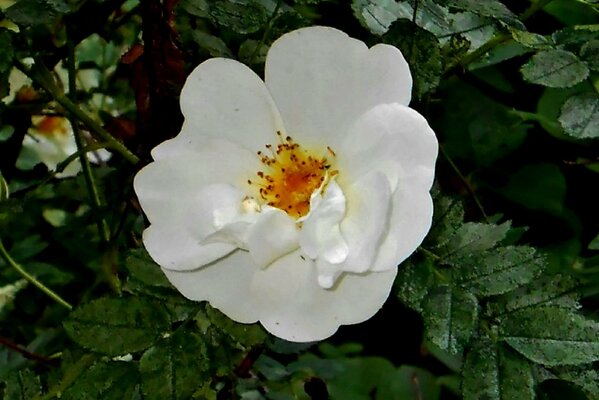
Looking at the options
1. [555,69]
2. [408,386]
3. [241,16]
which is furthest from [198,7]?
[408,386]

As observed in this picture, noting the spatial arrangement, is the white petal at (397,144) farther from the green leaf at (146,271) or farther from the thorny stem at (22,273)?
the thorny stem at (22,273)

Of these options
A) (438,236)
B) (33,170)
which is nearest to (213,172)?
(438,236)

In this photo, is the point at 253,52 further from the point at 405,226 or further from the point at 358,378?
the point at 358,378

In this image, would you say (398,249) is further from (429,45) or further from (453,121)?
(453,121)

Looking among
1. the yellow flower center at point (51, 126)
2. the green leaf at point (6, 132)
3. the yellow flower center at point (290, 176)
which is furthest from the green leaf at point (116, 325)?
the yellow flower center at point (51, 126)

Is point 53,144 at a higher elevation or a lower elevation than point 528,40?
lower

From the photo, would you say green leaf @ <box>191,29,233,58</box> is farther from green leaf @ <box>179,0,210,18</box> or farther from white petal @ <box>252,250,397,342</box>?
white petal @ <box>252,250,397,342</box>

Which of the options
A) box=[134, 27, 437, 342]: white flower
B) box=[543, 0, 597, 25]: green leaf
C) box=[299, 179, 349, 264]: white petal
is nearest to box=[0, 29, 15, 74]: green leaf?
box=[134, 27, 437, 342]: white flower
